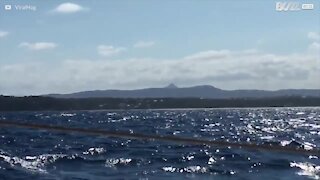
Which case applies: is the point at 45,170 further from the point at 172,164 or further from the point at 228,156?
the point at 228,156

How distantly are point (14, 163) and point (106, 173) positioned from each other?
5176 millimetres

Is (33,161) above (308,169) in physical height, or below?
above

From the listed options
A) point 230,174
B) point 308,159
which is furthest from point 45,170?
point 308,159

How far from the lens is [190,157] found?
27781 mm

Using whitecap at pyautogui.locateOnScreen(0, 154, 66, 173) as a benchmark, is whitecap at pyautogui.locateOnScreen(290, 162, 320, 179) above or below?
below

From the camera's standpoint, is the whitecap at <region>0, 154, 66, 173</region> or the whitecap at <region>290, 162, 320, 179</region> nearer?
the whitecap at <region>290, 162, 320, 179</region>

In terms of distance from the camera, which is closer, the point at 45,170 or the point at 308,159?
the point at 45,170

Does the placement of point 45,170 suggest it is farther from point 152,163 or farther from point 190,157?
point 190,157

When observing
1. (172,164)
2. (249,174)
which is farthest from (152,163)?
(249,174)

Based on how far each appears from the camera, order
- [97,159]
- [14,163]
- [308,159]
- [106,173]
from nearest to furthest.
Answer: [106,173] < [14,163] < [97,159] < [308,159]

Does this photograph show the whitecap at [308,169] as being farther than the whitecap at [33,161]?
No

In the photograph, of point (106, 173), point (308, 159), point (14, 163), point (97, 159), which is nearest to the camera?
point (106, 173)

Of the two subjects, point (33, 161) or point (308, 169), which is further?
point (33, 161)

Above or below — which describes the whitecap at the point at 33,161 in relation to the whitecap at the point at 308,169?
above
